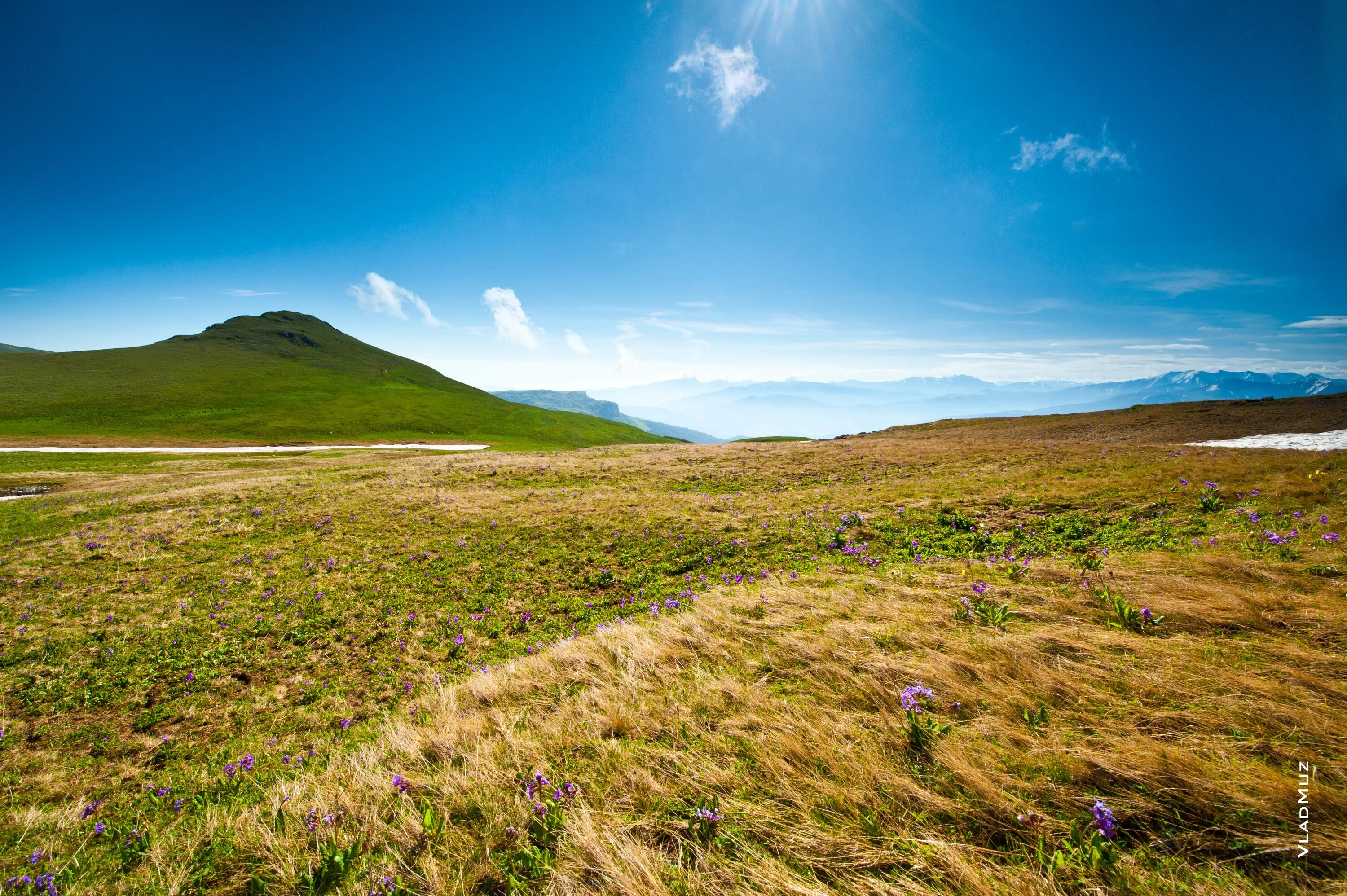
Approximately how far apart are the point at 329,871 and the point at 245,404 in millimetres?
116535

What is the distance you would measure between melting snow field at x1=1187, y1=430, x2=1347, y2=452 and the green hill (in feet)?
211

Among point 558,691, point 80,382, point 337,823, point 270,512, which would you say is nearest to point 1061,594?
point 558,691

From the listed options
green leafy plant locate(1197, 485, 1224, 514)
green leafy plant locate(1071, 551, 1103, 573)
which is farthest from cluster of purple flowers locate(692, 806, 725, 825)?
green leafy plant locate(1197, 485, 1224, 514)

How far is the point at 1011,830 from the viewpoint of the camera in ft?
9.45

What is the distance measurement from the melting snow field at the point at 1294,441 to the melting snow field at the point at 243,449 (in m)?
61.3

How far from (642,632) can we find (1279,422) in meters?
53.0

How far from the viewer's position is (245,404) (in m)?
85.2

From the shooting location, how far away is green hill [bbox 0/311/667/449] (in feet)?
221

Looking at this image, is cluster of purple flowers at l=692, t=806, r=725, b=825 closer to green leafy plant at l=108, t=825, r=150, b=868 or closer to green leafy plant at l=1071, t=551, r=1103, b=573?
green leafy plant at l=108, t=825, r=150, b=868

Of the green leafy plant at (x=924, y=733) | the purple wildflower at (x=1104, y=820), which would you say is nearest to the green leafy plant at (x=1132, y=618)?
the green leafy plant at (x=924, y=733)

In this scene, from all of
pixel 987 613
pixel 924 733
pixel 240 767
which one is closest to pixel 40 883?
pixel 240 767

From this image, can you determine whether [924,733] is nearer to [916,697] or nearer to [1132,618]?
[916,697]

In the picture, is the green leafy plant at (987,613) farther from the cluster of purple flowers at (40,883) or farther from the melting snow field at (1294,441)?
the melting snow field at (1294,441)

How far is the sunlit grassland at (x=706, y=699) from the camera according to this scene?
9.73 ft
